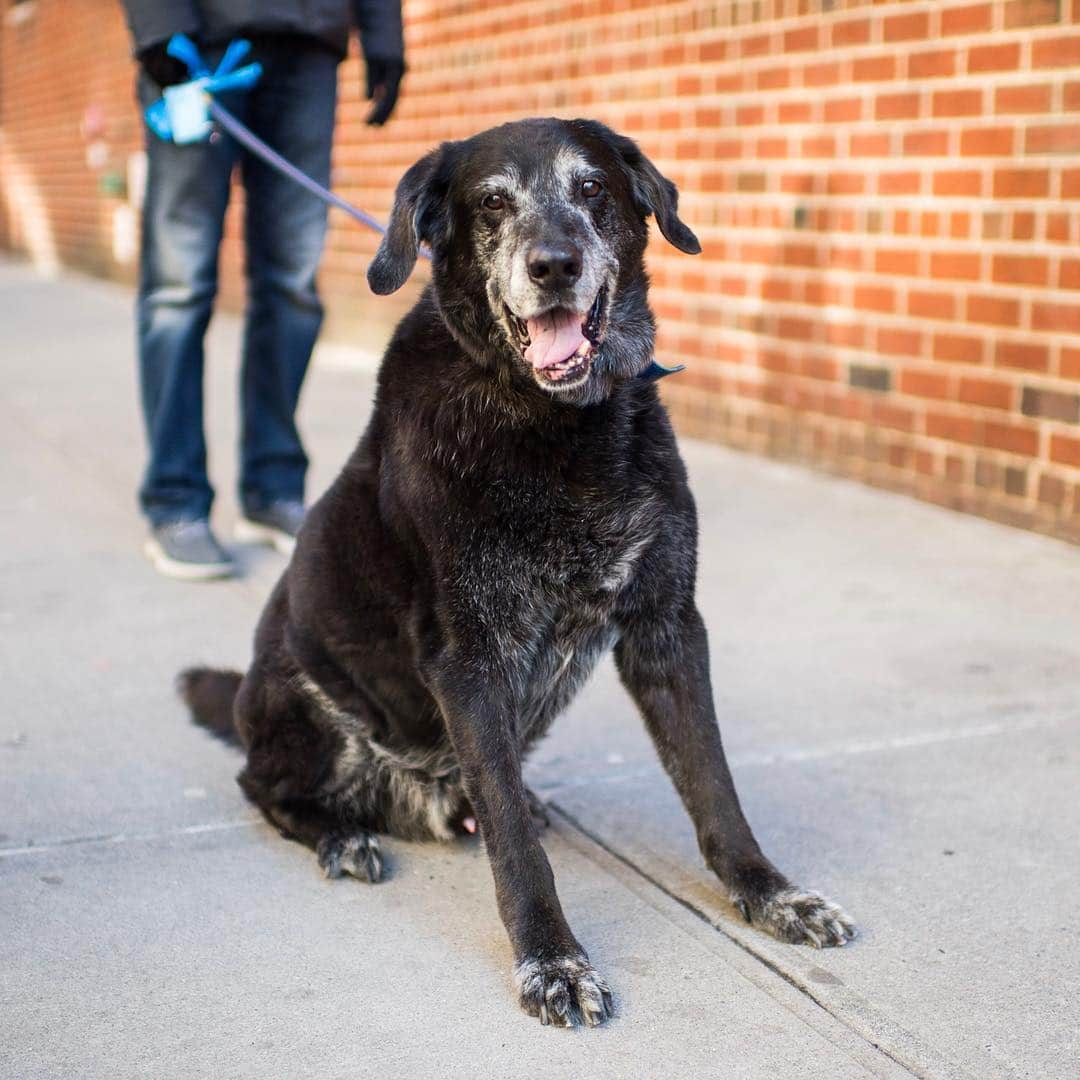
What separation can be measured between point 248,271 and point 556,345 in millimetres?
2565

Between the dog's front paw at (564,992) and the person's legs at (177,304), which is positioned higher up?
the person's legs at (177,304)

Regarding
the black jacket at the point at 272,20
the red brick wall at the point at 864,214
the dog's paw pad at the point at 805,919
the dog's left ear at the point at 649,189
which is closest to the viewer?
the dog's paw pad at the point at 805,919

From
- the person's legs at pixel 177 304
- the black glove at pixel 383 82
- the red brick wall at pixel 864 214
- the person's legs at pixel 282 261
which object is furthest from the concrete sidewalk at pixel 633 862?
the black glove at pixel 383 82

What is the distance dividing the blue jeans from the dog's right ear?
204cm

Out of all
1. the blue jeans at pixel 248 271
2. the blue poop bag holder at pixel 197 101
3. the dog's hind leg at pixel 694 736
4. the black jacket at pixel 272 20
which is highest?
the black jacket at pixel 272 20

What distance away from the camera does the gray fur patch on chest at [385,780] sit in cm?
289

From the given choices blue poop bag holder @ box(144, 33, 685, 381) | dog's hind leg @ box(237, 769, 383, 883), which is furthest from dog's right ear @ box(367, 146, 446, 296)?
blue poop bag holder @ box(144, 33, 685, 381)

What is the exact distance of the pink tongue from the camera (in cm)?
261

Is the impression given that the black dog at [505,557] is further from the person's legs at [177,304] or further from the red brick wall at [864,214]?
the red brick wall at [864,214]

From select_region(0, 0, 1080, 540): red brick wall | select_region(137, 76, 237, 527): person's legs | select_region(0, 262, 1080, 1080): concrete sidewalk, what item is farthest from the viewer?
select_region(0, 0, 1080, 540): red brick wall

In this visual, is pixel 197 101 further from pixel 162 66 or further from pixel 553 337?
pixel 553 337

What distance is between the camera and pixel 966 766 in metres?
3.24

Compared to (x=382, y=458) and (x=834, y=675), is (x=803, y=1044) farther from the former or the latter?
(x=834, y=675)

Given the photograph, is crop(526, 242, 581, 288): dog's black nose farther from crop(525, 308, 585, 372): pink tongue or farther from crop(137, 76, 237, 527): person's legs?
crop(137, 76, 237, 527): person's legs
